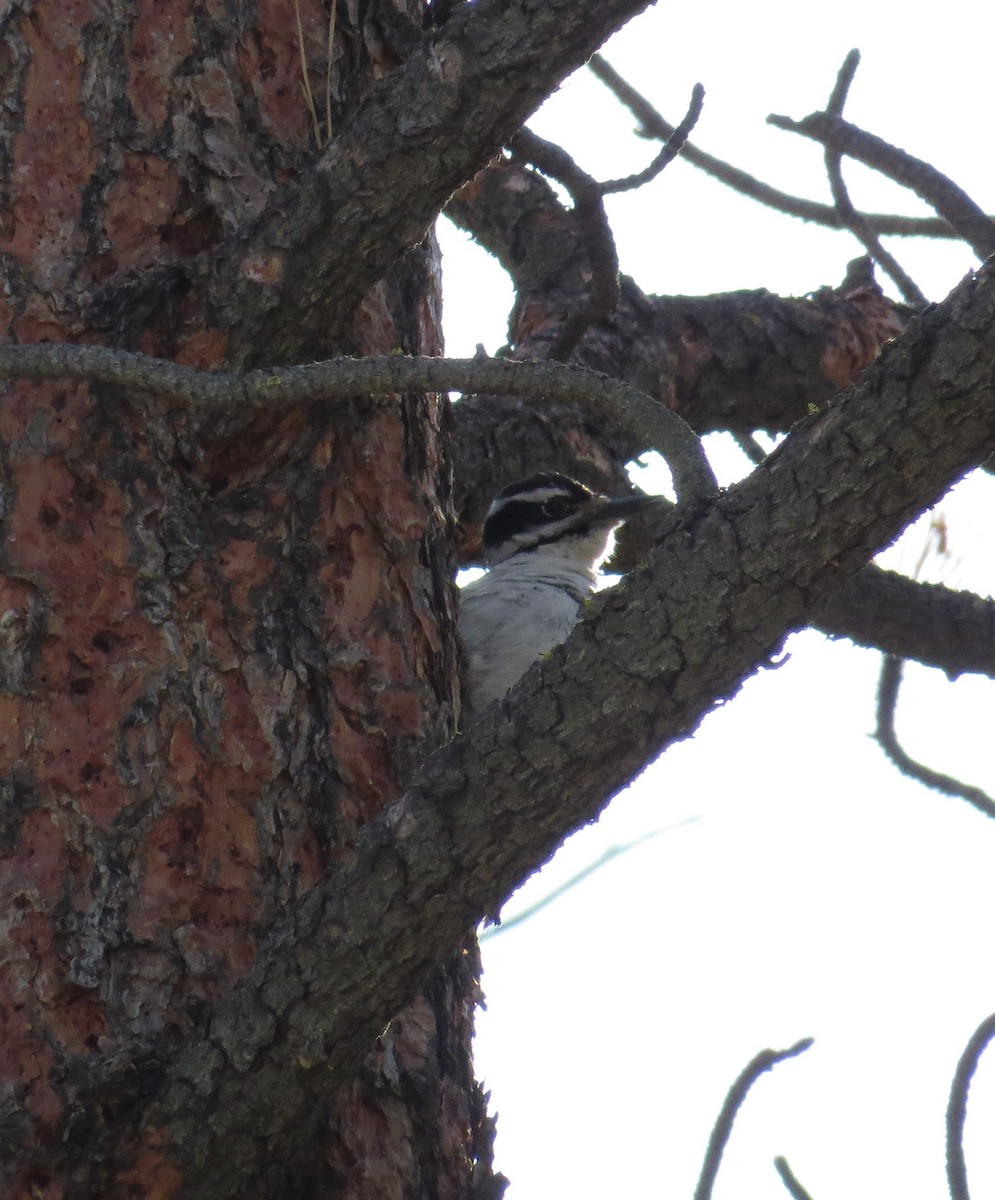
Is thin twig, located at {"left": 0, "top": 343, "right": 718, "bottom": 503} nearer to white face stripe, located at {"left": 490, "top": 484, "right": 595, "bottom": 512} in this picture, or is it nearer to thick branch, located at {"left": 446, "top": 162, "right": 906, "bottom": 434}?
thick branch, located at {"left": 446, "top": 162, "right": 906, "bottom": 434}

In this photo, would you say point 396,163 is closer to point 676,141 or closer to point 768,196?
point 676,141

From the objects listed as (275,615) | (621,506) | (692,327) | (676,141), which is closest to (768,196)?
(692,327)

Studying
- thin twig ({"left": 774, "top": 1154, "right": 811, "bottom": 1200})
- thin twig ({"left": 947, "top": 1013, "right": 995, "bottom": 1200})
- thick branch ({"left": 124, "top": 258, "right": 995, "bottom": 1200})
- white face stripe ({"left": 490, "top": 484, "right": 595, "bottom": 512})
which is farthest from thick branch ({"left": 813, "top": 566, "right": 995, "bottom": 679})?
thick branch ({"left": 124, "top": 258, "right": 995, "bottom": 1200})

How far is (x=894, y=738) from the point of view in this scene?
4.54 meters

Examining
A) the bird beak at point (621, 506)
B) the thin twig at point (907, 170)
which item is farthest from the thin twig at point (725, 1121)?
the bird beak at point (621, 506)

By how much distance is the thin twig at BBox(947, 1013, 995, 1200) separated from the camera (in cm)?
289

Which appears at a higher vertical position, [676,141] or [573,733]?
[676,141]

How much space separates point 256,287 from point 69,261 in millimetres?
398

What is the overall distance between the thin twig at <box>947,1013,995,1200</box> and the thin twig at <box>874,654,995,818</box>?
1.24m

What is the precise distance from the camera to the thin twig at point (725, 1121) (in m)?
2.81

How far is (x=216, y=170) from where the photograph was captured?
3.09 m

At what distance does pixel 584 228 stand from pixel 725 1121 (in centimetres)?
197

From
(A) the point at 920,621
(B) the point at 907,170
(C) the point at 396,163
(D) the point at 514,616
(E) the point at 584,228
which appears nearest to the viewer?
(C) the point at 396,163

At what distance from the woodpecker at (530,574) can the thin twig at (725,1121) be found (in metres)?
1.77
